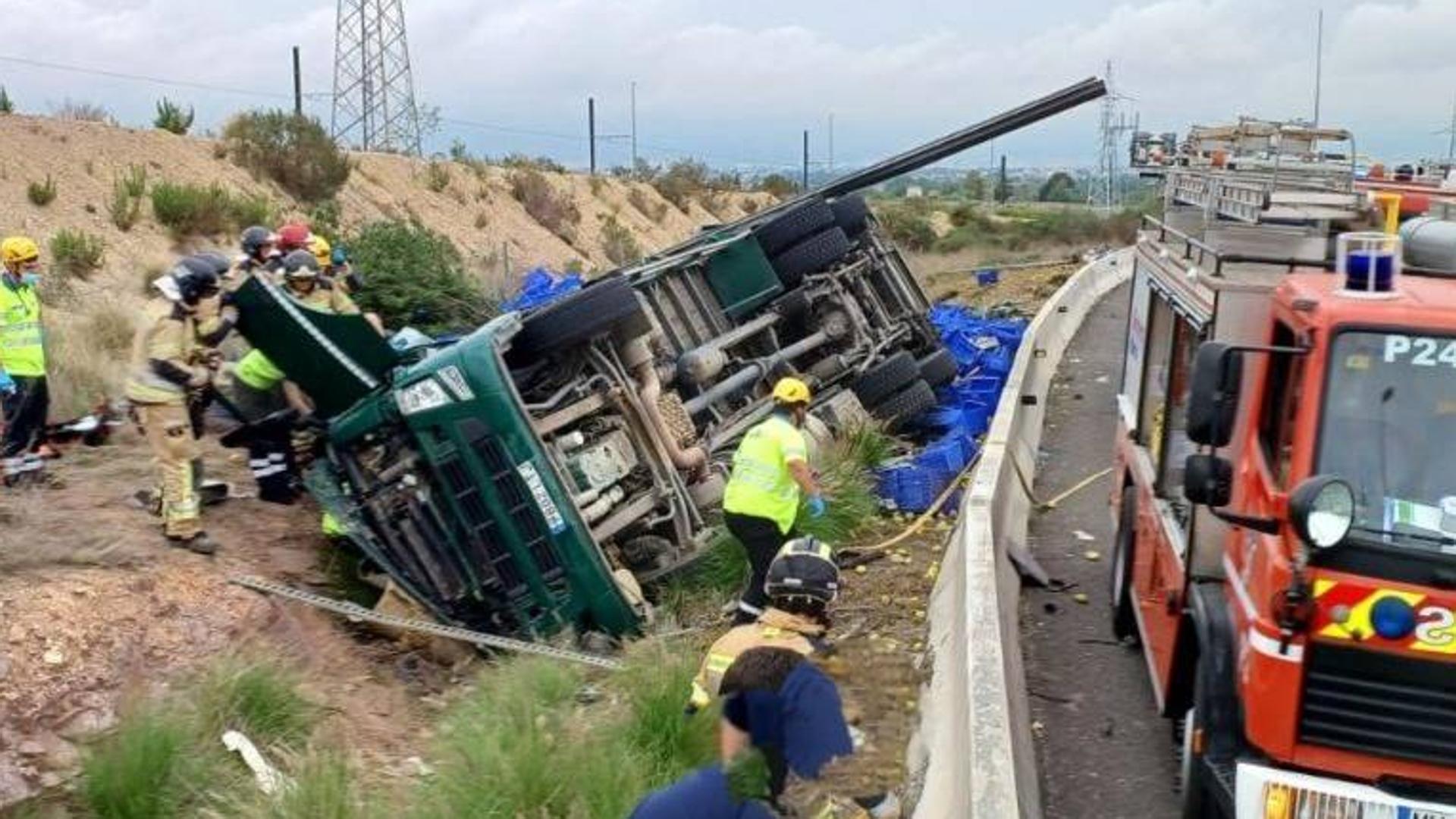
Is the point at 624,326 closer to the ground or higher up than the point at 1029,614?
higher up

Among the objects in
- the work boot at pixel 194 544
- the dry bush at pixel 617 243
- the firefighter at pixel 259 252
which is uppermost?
the firefighter at pixel 259 252

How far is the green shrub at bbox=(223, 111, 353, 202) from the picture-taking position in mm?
29156

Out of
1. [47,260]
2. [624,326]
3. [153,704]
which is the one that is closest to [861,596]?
[624,326]

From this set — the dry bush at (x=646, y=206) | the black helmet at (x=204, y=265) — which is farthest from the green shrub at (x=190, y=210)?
the dry bush at (x=646, y=206)

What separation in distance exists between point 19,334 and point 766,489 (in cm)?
558

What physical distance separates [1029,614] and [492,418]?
3.51m

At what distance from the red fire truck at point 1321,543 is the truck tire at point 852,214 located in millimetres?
7989

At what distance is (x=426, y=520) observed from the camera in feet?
28.1

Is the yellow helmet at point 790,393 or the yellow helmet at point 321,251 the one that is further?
the yellow helmet at point 321,251

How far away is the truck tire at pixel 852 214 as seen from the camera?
13.8 metres

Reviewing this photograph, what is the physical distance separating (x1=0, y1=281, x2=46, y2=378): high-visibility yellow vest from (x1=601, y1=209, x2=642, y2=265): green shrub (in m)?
23.0

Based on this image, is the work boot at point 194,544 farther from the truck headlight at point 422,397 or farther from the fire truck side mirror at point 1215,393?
the fire truck side mirror at point 1215,393

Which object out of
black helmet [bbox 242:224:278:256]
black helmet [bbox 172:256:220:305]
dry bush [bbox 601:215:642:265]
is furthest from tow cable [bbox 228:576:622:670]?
dry bush [bbox 601:215:642:265]

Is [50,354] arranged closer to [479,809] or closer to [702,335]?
[702,335]
